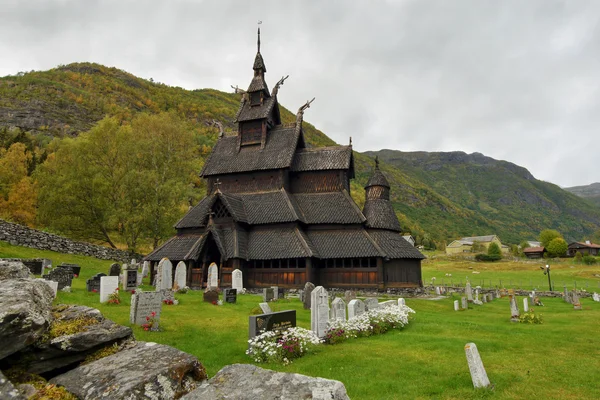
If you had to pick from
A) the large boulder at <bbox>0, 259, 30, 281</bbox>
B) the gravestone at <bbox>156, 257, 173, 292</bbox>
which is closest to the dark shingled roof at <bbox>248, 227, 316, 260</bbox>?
the gravestone at <bbox>156, 257, 173, 292</bbox>

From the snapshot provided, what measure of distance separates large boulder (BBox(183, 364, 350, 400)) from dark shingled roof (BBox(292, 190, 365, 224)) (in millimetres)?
24641

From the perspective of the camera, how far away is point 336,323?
12203 mm

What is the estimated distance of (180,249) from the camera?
27812 mm

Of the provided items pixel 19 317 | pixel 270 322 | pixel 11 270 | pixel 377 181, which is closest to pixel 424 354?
pixel 270 322

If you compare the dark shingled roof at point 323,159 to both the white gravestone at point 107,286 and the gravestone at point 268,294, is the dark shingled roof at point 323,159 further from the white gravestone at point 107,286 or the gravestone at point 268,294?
the white gravestone at point 107,286

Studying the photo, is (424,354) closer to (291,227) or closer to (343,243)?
(343,243)

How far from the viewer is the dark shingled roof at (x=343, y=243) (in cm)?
2637

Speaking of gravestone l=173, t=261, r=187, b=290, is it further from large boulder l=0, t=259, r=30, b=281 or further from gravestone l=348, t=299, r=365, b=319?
large boulder l=0, t=259, r=30, b=281

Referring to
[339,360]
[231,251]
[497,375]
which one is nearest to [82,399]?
[339,360]

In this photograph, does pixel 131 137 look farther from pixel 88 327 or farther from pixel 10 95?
pixel 10 95

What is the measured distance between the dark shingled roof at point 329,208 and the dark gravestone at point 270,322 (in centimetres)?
1803

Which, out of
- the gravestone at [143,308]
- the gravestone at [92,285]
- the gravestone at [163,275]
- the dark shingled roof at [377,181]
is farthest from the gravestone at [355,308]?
the dark shingled roof at [377,181]

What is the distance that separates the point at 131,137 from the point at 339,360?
41.4 meters

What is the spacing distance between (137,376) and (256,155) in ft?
98.7
